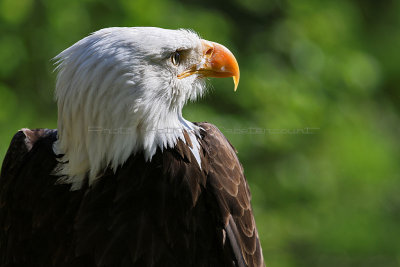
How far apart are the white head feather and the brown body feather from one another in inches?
3.7

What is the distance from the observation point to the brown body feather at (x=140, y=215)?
286 centimetres

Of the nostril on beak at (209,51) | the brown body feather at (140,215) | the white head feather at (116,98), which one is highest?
the nostril on beak at (209,51)

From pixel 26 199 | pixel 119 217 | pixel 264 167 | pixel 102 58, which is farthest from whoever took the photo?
pixel 264 167

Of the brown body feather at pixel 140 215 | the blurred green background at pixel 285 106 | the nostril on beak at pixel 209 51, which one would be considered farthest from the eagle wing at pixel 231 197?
→ the blurred green background at pixel 285 106

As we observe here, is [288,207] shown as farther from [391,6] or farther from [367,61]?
[391,6]

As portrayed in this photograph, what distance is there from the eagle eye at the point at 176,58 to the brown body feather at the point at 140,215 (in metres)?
0.43

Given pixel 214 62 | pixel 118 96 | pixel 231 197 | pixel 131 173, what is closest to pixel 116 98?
pixel 118 96

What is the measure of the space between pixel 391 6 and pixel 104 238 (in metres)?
7.98

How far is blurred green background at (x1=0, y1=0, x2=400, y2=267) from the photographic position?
5.62 meters

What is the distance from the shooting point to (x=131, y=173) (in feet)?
9.45

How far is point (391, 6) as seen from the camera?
9375mm

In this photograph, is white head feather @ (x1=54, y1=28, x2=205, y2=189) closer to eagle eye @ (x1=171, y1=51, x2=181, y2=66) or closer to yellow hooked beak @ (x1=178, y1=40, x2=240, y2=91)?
eagle eye @ (x1=171, y1=51, x2=181, y2=66)

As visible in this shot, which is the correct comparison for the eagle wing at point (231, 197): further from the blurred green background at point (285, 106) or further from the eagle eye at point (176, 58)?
the blurred green background at point (285, 106)

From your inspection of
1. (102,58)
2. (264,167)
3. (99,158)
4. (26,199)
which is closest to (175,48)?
(102,58)
